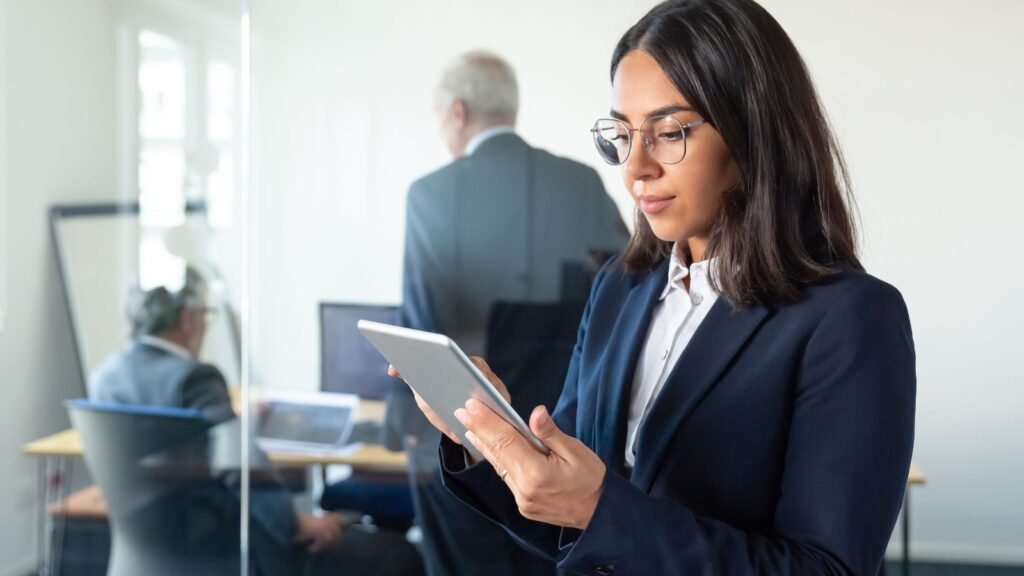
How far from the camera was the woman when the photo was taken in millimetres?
1090

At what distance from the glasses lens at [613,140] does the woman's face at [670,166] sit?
0.01m

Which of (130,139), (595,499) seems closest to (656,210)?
(595,499)

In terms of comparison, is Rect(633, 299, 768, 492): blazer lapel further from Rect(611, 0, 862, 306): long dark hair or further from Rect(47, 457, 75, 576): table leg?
Rect(47, 457, 75, 576): table leg

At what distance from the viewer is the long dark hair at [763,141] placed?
121 cm

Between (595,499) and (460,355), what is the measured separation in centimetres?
22

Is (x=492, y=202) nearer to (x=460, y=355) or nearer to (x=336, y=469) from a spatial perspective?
(x=336, y=469)

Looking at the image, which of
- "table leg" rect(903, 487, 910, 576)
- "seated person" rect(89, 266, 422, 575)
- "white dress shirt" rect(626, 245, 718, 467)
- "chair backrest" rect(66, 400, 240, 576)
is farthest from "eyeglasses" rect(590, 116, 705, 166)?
"chair backrest" rect(66, 400, 240, 576)

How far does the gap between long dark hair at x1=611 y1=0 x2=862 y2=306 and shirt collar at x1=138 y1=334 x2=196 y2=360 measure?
83.1 inches

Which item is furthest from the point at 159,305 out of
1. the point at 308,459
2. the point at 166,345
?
the point at 308,459

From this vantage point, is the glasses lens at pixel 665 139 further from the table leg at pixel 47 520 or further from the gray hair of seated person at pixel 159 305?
the table leg at pixel 47 520

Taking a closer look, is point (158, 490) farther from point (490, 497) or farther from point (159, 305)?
point (490, 497)

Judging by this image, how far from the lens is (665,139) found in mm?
1231

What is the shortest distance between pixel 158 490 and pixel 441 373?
2234 mm

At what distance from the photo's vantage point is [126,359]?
3.06 metres
